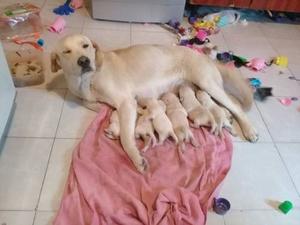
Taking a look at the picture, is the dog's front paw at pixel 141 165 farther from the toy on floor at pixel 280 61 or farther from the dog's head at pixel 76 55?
the toy on floor at pixel 280 61

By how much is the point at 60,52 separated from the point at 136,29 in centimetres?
132

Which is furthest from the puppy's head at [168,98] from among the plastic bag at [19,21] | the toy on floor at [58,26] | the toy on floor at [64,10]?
the toy on floor at [64,10]

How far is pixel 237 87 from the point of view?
206cm

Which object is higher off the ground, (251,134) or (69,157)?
(251,134)

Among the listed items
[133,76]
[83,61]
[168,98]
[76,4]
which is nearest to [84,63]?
[83,61]

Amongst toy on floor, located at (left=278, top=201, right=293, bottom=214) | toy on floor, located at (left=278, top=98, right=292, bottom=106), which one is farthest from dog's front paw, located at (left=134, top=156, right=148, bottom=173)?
toy on floor, located at (left=278, top=98, right=292, bottom=106)

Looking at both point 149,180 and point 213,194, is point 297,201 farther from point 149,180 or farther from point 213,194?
point 149,180

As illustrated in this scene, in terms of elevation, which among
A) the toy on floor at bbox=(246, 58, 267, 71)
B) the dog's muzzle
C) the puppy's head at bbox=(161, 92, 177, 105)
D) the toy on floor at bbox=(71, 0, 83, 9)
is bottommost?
the toy on floor at bbox=(71, 0, 83, 9)

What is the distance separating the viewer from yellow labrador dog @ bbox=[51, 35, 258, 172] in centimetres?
180

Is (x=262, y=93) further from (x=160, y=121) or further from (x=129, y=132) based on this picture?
(x=129, y=132)

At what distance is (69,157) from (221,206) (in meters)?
0.85

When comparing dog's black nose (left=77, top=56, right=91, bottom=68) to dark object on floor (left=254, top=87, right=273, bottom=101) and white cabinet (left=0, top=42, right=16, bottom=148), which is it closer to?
white cabinet (left=0, top=42, right=16, bottom=148)

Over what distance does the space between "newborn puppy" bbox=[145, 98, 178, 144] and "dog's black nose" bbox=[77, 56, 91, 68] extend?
42cm

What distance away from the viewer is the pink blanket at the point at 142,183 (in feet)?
4.88
